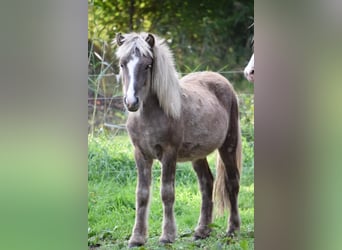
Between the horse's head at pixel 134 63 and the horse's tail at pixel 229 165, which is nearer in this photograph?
the horse's head at pixel 134 63

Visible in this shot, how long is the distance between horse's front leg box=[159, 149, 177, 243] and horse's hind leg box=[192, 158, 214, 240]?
0.14m

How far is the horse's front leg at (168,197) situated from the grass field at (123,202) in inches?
1.1

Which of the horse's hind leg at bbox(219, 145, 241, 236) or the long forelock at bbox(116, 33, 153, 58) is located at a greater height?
the long forelock at bbox(116, 33, 153, 58)

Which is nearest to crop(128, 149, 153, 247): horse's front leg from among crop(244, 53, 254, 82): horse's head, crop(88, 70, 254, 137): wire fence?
crop(88, 70, 254, 137): wire fence

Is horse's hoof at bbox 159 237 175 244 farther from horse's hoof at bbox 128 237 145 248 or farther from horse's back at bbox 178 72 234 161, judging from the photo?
horse's back at bbox 178 72 234 161

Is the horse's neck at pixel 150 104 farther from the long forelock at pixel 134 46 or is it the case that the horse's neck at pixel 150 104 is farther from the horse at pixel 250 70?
the horse at pixel 250 70

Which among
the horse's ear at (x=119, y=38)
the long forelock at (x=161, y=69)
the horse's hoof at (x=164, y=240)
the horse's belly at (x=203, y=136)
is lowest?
the horse's hoof at (x=164, y=240)

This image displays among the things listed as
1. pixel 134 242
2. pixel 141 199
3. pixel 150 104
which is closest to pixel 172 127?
pixel 150 104

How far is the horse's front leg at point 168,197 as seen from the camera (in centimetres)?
345

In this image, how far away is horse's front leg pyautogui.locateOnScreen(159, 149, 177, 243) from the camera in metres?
3.45

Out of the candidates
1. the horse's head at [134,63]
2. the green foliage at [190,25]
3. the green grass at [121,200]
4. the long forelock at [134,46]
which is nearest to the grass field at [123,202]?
the green grass at [121,200]
